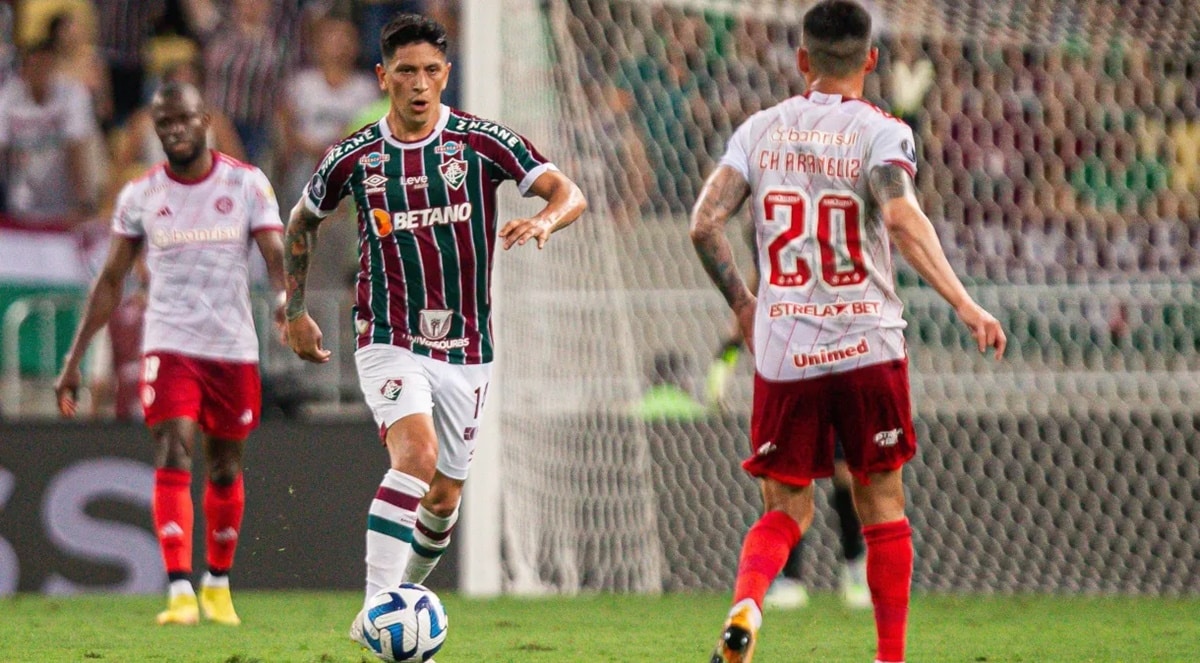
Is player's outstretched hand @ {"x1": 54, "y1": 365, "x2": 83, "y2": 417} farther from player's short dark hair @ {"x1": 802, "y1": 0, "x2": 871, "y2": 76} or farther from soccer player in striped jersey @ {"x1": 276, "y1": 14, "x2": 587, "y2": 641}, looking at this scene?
player's short dark hair @ {"x1": 802, "y1": 0, "x2": 871, "y2": 76}

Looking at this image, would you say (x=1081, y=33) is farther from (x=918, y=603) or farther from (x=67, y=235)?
(x=67, y=235)

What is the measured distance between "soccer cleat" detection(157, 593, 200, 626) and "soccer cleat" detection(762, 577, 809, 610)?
9.07 feet

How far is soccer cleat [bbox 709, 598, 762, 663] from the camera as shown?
4277 mm

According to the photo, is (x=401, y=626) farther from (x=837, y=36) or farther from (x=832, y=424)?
(x=837, y=36)

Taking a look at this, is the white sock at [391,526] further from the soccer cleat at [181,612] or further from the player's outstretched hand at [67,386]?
the player's outstretched hand at [67,386]

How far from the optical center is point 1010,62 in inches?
393

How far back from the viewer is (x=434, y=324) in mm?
5516

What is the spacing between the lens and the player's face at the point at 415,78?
5438 mm

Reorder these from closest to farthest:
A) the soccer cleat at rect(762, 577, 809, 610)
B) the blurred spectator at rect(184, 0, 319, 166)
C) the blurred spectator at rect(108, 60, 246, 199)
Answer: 1. the soccer cleat at rect(762, 577, 809, 610)
2. the blurred spectator at rect(108, 60, 246, 199)
3. the blurred spectator at rect(184, 0, 319, 166)

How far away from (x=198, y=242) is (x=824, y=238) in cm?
366

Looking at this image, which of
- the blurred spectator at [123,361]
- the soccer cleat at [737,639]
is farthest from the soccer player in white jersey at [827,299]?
the blurred spectator at [123,361]

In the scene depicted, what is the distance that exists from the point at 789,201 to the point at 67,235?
25.3 ft

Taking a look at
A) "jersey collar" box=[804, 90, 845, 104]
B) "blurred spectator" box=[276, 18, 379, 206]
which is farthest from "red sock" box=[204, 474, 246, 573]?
"blurred spectator" box=[276, 18, 379, 206]

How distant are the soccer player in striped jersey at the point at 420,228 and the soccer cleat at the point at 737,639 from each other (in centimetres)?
137
